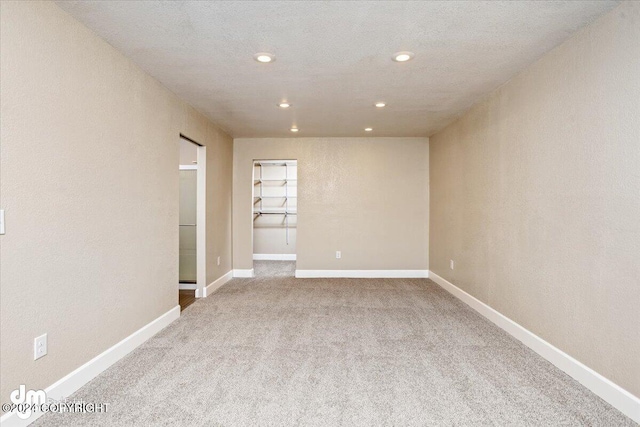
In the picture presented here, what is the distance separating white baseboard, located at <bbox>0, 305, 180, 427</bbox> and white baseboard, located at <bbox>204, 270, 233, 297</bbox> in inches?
50.4

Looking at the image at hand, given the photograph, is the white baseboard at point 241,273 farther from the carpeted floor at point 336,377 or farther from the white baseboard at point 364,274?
the carpeted floor at point 336,377

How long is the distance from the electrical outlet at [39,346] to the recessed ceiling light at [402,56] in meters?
2.90

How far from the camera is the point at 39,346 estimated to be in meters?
1.96

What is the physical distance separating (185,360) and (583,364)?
8.93ft

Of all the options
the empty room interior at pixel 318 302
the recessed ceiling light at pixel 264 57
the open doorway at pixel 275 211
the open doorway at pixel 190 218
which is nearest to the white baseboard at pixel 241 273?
the open doorway at pixel 190 218

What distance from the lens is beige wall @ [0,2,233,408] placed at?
1.81 m

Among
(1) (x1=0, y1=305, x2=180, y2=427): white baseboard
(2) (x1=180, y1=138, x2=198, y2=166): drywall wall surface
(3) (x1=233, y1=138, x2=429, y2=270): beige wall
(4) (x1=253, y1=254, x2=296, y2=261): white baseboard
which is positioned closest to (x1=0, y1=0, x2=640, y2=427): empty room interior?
(1) (x1=0, y1=305, x2=180, y2=427): white baseboard

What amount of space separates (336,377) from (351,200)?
3846mm

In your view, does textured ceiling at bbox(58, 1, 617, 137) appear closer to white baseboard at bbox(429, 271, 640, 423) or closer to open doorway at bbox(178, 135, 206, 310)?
open doorway at bbox(178, 135, 206, 310)

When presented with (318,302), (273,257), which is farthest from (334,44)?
(273,257)

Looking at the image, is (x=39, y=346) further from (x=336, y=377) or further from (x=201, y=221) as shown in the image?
(x=201, y=221)

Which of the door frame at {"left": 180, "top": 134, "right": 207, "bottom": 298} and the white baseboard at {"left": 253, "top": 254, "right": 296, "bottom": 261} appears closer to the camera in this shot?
the door frame at {"left": 180, "top": 134, "right": 207, "bottom": 298}

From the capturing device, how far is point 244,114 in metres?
4.43

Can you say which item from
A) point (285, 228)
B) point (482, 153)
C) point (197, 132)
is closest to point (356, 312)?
point (482, 153)
